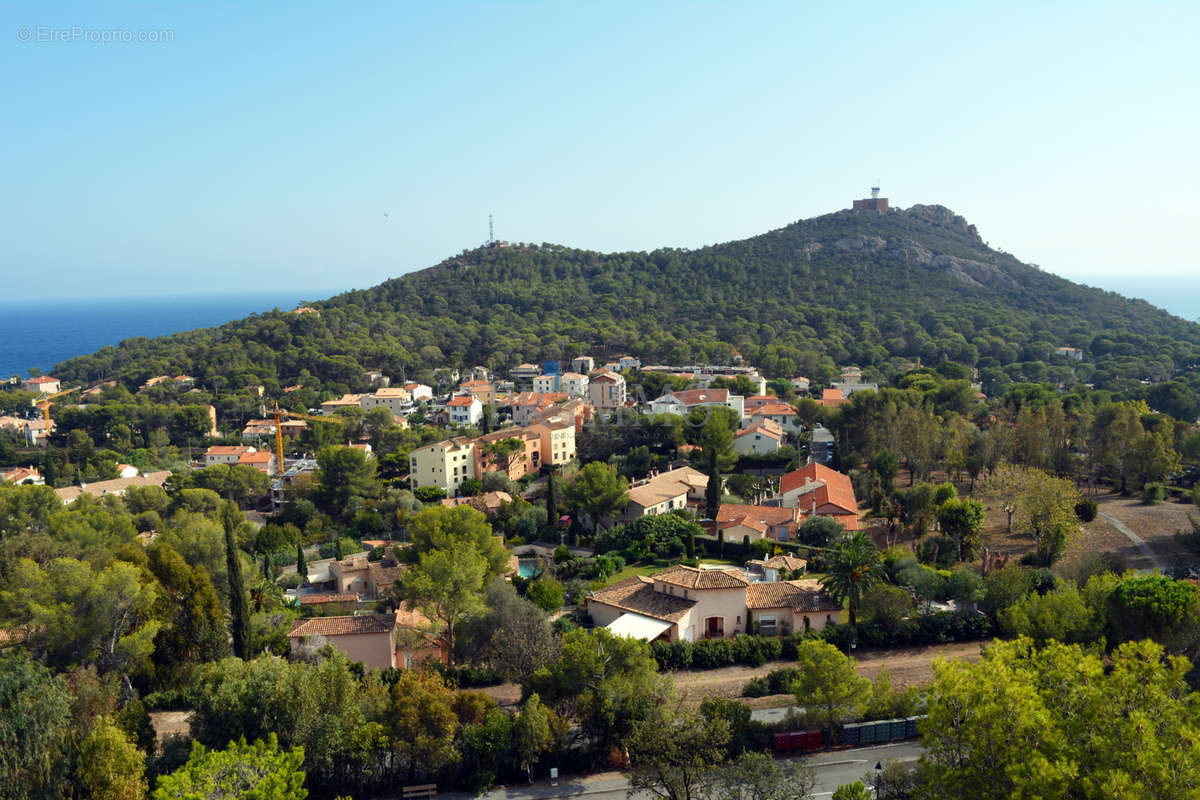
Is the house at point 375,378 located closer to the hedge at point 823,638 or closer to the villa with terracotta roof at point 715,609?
the villa with terracotta roof at point 715,609

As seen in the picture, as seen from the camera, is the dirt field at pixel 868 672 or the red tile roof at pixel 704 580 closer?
the dirt field at pixel 868 672

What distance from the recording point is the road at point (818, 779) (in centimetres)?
1691

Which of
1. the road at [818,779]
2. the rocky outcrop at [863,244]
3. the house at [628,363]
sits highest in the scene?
the rocky outcrop at [863,244]

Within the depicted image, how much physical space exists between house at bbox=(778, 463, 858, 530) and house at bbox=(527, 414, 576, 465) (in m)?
15.8

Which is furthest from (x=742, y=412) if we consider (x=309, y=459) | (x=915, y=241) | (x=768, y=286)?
(x=915, y=241)

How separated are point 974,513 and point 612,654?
16874 millimetres

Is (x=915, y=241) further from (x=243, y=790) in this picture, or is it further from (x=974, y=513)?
(x=243, y=790)

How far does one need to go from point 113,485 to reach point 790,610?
44.4 meters

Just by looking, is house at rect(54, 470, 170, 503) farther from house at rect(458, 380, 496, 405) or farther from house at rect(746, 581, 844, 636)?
house at rect(746, 581, 844, 636)

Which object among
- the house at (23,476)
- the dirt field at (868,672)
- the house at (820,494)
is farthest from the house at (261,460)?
the dirt field at (868,672)

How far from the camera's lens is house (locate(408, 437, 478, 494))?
45.5m

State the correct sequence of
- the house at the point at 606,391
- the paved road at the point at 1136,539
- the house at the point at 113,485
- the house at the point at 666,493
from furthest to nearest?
the house at the point at 606,391, the house at the point at 113,485, the house at the point at 666,493, the paved road at the point at 1136,539

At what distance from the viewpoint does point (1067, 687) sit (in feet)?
43.7

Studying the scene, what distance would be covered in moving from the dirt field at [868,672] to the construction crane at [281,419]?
140ft
